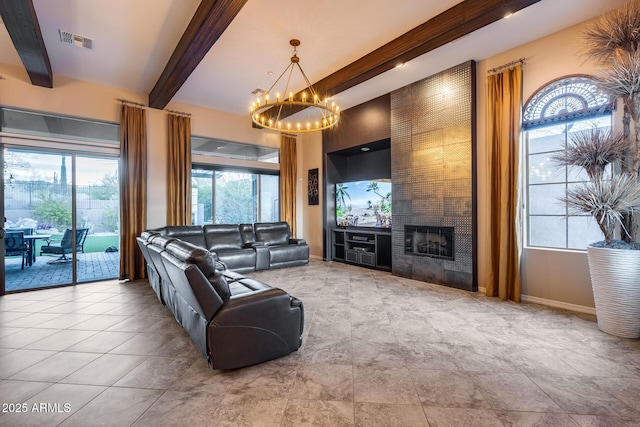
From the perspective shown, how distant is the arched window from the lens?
337 cm

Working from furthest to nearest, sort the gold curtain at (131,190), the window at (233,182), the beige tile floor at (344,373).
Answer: the window at (233,182) < the gold curtain at (131,190) < the beige tile floor at (344,373)

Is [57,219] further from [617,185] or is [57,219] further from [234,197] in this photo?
[617,185]

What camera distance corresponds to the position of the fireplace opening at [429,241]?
15.0ft

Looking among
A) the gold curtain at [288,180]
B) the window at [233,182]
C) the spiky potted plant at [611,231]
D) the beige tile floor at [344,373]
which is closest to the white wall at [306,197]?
the gold curtain at [288,180]

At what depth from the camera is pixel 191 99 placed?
5805 mm

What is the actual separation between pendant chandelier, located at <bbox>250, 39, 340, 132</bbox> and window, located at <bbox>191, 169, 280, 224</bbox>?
156 cm

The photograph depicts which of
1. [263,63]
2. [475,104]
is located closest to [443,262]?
[475,104]

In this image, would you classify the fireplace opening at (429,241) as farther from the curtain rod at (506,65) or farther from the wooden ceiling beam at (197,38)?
the wooden ceiling beam at (197,38)

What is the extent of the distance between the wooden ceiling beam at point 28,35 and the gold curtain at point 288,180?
4.49 m

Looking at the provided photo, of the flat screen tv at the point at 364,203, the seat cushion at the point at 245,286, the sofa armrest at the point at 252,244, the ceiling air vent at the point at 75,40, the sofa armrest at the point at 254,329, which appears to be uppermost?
the ceiling air vent at the point at 75,40

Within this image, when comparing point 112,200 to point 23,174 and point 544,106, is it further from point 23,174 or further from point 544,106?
point 544,106

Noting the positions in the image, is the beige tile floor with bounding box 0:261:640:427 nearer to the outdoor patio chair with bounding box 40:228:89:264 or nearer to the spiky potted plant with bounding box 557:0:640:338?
the spiky potted plant with bounding box 557:0:640:338

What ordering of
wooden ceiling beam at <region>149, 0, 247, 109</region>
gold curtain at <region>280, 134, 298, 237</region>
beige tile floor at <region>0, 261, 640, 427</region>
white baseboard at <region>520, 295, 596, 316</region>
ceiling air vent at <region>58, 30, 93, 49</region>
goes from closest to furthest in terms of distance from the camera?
beige tile floor at <region>0, 261, 640, 427</region>, wooden ceiling beam at <region>149, 0, 247, 109</region>, white baseboard at <region>520, 295, 596, 316</region>, ceiling air vent at <region>58, 30, 93, 49</region>, gold curtain at <region>280, 134, 298, 237</region>

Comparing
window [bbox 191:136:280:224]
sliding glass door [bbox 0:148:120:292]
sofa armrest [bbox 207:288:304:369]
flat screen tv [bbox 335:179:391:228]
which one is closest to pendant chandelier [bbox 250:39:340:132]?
window [bbox 191:136:280:224]
